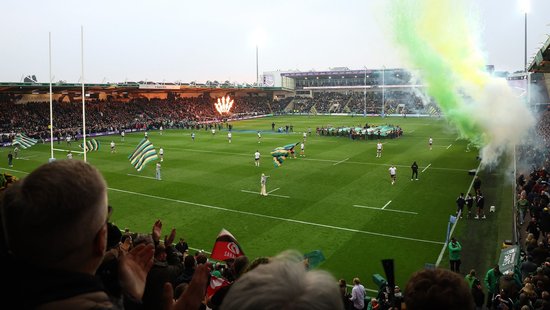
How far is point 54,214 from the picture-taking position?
6.22ft

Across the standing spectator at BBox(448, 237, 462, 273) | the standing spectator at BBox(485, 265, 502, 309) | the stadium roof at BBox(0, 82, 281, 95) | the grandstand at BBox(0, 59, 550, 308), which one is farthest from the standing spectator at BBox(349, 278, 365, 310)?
the stadium roof at BBox(0, 82, 281, 95)

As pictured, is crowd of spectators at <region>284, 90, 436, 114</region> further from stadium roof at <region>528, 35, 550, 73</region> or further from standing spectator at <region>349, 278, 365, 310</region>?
standing spectator at <region>349, 278, 365, 310</region>

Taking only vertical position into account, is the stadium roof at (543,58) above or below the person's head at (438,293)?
above

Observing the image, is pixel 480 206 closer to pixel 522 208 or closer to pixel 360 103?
pixel 522 208

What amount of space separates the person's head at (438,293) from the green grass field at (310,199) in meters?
12.3

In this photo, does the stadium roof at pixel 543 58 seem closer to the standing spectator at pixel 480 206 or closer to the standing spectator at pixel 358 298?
the standing spectator at pixel 480 206

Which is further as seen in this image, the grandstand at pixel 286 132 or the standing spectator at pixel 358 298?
the grandstand at pixel 286 132

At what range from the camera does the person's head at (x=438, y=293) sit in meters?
2.29

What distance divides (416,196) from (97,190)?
23.7 metres

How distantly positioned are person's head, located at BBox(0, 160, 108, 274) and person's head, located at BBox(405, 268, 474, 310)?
1.58m

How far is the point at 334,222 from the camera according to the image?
20.0 m

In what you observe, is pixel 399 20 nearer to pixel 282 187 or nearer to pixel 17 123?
pixel 282 187

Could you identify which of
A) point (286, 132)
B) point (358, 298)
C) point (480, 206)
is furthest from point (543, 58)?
point (286, 132)

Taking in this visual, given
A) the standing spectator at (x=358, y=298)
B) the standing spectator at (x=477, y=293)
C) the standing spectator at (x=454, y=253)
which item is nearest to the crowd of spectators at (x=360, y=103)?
the standing spectator at (x=454, y=253)
